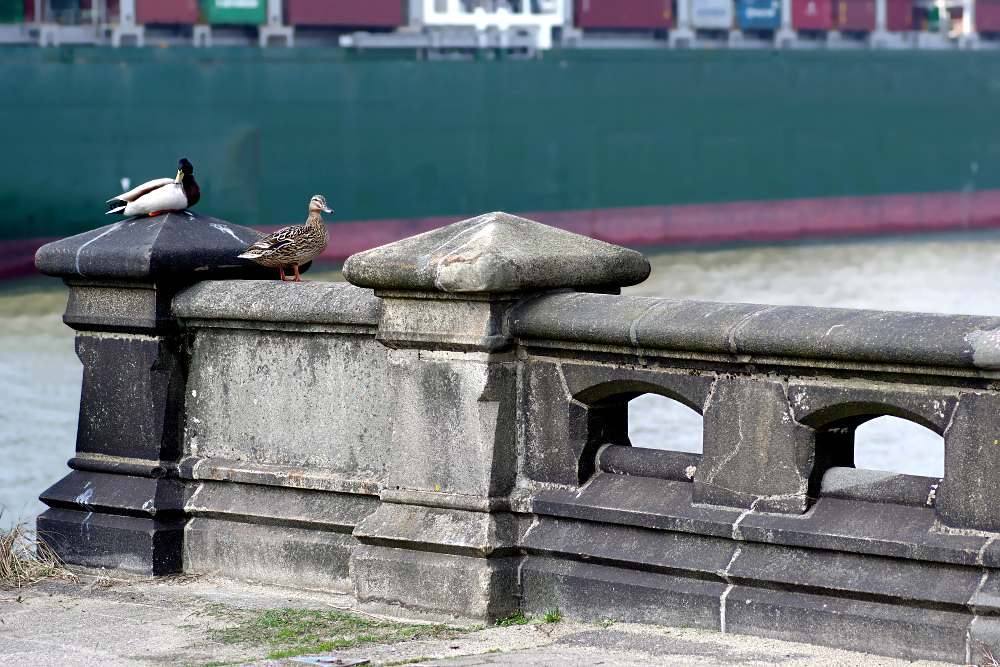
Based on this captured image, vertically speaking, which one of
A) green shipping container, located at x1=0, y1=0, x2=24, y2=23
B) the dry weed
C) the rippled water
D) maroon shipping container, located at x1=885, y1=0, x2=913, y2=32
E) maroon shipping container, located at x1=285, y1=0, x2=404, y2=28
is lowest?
the rippled water

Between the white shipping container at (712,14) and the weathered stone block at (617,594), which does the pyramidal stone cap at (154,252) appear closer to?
the weathered stone block at (617,594)

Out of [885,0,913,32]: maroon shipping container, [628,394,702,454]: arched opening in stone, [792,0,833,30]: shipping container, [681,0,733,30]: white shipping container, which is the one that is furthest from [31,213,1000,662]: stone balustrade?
[885,0,913,32]: maroon shipping container

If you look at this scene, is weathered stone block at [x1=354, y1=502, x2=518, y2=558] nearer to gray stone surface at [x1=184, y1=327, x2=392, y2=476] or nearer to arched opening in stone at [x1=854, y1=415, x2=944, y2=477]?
gray stone surface at [x1=184, y1=327, x2=392, y2=476]

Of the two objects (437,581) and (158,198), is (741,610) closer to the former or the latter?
(437,581)

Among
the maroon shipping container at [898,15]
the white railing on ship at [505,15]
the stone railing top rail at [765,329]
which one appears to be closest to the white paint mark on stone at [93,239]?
the stone railing top rail at [765,329]

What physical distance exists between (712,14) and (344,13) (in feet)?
35.5

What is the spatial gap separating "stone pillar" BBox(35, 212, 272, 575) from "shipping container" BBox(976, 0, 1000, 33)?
38.4m

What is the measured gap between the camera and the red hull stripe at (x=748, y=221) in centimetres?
2669

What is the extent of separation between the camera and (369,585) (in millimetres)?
3605

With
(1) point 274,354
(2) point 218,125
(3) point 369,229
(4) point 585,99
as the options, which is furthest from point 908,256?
(1) point 274,354

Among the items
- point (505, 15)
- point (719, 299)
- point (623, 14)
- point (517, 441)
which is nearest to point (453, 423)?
point (517, 441)

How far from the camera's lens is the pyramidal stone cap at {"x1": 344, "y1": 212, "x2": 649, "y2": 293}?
131 inches

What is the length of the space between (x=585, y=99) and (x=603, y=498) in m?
27.7

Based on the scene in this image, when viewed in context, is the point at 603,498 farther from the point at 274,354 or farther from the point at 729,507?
the point at 274,354
